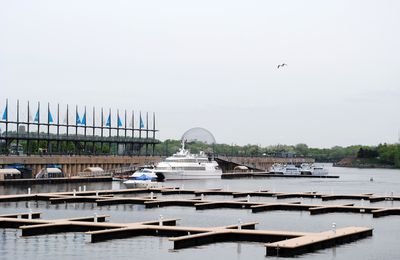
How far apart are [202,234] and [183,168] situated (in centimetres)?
11866

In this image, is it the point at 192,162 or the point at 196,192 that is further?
the point at 192,162

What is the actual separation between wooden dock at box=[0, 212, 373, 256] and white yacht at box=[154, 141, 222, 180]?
Answer: 10323cm

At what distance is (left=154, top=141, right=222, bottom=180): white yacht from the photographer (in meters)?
167

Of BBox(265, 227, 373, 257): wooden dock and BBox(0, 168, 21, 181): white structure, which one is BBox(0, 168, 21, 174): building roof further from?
BBox(265, 227, 373, 257): wooden dock

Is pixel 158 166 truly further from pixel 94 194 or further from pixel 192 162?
pixel 94 194

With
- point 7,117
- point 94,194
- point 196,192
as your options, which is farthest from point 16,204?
point 7,117

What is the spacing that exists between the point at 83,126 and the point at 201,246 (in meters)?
133

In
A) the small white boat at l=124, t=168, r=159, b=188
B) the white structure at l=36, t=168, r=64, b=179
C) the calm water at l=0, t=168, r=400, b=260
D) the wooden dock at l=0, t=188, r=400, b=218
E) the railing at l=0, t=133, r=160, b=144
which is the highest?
the railing at l=0, t=133, r=160, b=144

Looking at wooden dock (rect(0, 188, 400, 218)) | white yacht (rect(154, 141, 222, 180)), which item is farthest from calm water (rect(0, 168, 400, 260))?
white yacht (rect(154, 141, 222, 180))

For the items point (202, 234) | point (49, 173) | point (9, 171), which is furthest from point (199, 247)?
point (49, 173)

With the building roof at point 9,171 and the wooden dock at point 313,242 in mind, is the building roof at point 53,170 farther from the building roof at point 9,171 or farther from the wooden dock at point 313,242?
the wooden dock at point 313,242

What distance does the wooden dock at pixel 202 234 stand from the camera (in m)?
47.9

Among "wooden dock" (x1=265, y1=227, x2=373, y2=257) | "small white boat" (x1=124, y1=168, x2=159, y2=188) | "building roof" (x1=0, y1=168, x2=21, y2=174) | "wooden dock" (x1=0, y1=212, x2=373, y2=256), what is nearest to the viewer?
"wooden dock" (x1=265, y1=227, x2=373, y2=257)

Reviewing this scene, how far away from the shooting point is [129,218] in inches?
2790
